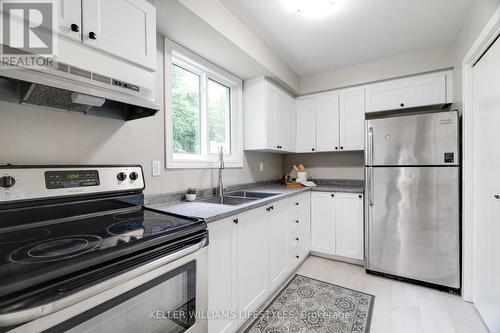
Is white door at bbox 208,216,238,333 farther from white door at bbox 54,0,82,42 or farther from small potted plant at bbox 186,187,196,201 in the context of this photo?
white door at bbox 54,0,82,42

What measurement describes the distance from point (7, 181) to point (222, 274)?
117 centimetres

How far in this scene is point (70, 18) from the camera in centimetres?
97

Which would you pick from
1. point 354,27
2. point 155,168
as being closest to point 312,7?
point 354,27

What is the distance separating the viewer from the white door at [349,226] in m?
2.63

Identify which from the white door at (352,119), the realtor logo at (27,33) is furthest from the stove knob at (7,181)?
the white door at (352,119)

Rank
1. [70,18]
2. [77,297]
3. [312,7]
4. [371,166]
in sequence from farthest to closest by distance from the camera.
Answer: [371,166] < [312,7] < [70,18] < [77,297]

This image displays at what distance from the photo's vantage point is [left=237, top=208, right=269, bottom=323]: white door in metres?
1.59

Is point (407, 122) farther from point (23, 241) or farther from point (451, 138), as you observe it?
point (23, 241)

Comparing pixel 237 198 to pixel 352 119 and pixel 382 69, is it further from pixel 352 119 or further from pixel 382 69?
pixel 382 69

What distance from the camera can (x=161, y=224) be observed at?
1.11 m

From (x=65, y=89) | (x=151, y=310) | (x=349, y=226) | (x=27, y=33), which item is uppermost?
(x=27, y=33)

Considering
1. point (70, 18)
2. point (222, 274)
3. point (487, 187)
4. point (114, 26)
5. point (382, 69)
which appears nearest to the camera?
point (70, 18)

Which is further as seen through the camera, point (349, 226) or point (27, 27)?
point (349, 226)

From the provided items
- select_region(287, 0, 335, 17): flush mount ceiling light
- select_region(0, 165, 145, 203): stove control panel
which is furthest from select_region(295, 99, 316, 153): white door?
select_region(0, 165, 145, 203): stove control panel
